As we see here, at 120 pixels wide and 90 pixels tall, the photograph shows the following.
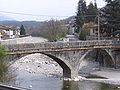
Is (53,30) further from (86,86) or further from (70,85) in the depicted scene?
(86,86)

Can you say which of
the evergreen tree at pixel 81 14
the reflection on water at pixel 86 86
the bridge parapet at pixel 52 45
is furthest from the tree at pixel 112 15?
the evergreen tree at pixel 81 14

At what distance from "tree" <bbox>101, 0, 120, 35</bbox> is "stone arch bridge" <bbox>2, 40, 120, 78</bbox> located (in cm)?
582

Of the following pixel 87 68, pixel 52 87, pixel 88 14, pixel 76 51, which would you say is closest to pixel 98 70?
pixel 87 68

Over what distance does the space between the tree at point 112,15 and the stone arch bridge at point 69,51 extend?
5.82 m

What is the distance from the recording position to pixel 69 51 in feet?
116

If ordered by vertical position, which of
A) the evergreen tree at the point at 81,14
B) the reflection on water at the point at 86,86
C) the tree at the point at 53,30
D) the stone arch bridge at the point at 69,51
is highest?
the evergreen tree at the point at 81,14

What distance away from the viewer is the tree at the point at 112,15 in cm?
4659

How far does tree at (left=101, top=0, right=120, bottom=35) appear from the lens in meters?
46.6

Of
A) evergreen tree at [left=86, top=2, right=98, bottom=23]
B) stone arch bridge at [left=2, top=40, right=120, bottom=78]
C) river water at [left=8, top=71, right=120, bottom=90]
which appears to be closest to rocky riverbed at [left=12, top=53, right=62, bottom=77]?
stone arch bridge at [left=2, top=40, right=120, bottom=78]

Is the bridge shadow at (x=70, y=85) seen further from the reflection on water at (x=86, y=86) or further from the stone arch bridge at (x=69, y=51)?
the stone arch bridge at (x=69, y=51)

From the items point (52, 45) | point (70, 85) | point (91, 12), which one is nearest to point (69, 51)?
point (52, 45)

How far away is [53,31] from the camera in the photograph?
77125mm

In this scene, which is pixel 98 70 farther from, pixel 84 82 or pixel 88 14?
pixel 88 14

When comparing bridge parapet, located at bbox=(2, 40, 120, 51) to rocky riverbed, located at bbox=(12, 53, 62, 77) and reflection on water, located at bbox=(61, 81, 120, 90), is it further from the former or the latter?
rocky riverbed, located at bbox=(12, 53, 62, 77)
